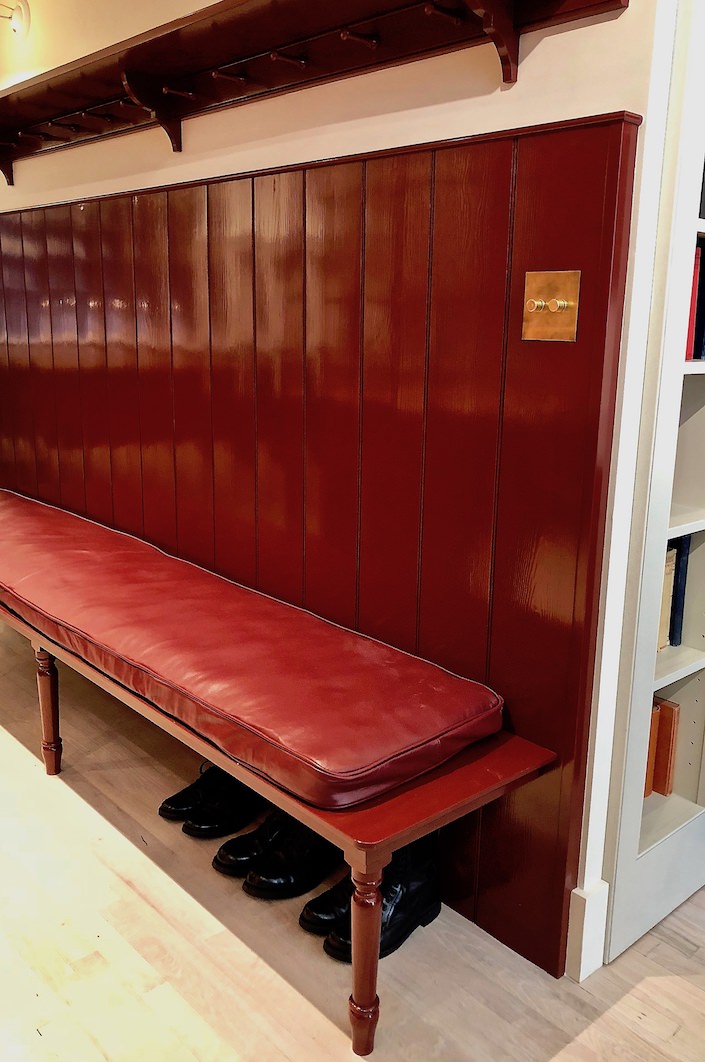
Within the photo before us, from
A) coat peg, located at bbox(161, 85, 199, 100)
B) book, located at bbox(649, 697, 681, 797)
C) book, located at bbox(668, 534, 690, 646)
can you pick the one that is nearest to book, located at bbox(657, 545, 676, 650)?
book, located at bbox(668, 534, 690, 646)

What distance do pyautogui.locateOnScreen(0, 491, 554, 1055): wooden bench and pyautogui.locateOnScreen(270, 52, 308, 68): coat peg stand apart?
52.3 inches

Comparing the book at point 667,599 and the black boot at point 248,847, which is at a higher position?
the book at point 667,599

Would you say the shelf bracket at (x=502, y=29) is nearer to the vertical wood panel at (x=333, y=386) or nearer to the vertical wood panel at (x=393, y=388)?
the vertical wood panel at (x=393, y=388)

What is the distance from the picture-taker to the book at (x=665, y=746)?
85.9 inches

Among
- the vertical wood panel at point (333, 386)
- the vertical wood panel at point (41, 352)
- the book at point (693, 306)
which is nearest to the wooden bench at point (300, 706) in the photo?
the vertical wood panel at point (333, 386)

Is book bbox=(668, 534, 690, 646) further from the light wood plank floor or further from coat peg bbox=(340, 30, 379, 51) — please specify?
coat peg bbox=(340, 30, 379, 51)

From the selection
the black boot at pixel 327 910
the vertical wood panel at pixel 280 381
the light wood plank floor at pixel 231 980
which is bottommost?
the light wood plank floor at pixel 231 980

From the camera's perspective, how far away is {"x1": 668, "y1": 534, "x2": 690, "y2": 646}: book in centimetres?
216

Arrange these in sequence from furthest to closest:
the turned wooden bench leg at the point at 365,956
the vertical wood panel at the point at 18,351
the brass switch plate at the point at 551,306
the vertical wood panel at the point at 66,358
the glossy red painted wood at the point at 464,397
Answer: the vertical wood panel at the point at 18,351 < the vertical wood panel at the point at 66,358 < the glossy red painted wood at the point at 464,397 < the brass switch plate at the point at 551,306 < the turned wooden bench leg at the point at 365,956

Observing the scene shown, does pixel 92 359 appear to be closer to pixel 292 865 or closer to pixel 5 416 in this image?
pixel 5 416

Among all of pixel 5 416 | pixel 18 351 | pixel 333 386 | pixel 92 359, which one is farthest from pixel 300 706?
pixel 5 416

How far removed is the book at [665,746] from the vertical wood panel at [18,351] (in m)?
2.68

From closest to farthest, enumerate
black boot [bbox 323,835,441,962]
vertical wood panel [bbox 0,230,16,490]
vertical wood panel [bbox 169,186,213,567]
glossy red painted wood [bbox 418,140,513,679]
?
1. glossy red painted wood [bbox 418,140,513,679]
2. black boot [bbox 323,835,441,962]
3. vertical wood panel [bbox 169,186,213,567]
4. vertical wood panel [bbox 0,230,16,490]

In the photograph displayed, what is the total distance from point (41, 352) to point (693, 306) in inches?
99.9
